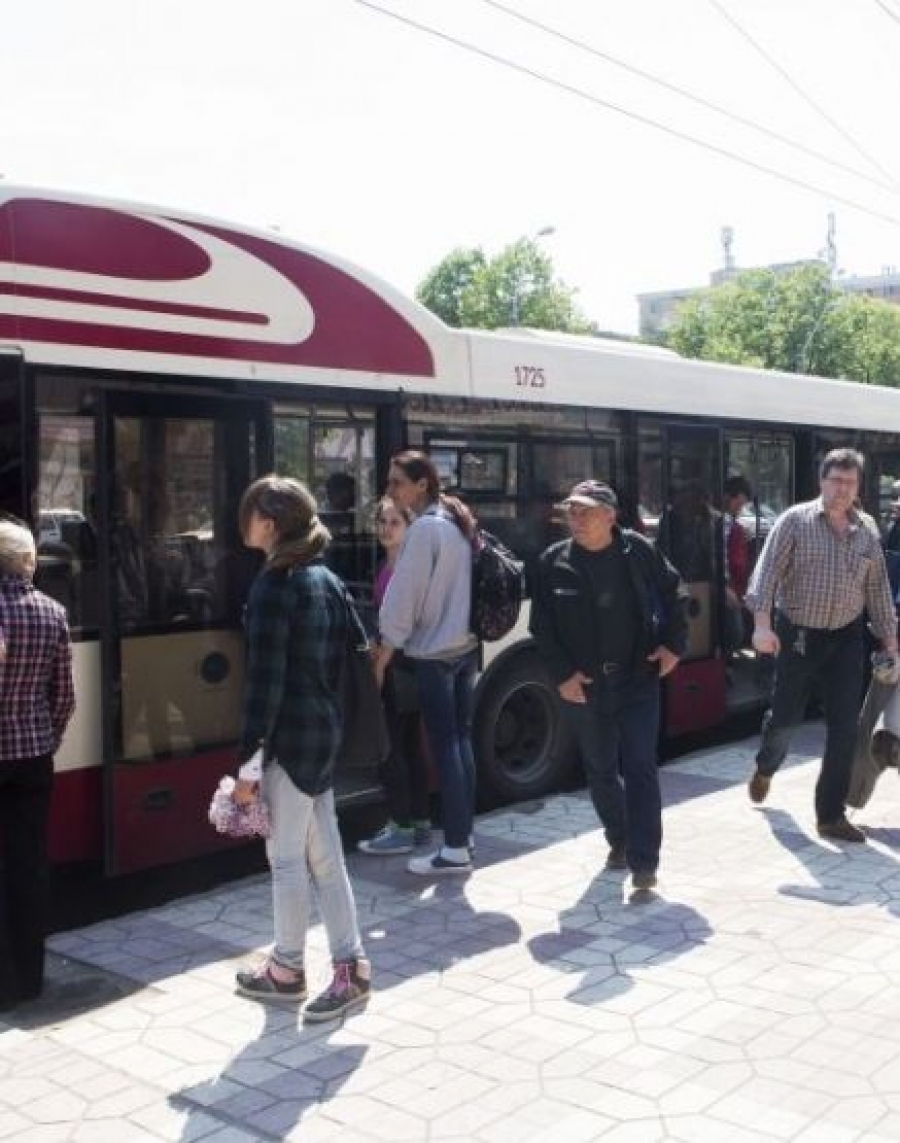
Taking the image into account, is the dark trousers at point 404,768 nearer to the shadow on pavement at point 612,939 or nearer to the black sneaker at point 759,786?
the shadow on pavement at point 612,939

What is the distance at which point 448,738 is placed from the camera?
5887 millimetres

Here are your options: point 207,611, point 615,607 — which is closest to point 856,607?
point 615,607

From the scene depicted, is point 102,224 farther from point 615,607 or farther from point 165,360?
point 615,607

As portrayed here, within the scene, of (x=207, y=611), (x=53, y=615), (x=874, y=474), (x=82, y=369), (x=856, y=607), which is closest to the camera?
(x=53, y=615)

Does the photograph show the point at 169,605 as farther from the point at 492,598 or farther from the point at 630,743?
the point at 630,743

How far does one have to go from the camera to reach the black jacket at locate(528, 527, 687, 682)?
5562mm

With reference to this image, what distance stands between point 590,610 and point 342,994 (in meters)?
1.97

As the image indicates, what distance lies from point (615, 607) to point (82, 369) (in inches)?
92.6

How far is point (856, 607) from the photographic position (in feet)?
21.1

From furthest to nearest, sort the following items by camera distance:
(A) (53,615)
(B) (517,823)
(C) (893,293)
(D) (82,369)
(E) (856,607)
Answer: (C) (893,293), (B) (517,823), (E) (856,607), (D) (82,369), (A) (53,615)

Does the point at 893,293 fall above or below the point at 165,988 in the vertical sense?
above

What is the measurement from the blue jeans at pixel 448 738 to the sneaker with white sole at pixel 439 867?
0.07 meters

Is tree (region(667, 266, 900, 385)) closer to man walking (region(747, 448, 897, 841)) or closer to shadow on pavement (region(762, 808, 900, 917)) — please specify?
man walking (region(747, 448, 897, 841))

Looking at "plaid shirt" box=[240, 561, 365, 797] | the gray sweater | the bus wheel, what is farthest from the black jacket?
Result: the bus wheel
